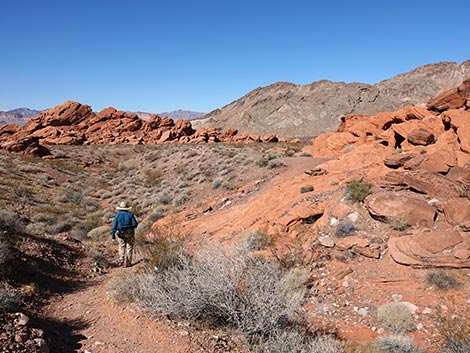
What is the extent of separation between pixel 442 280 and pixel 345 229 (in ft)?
8.00

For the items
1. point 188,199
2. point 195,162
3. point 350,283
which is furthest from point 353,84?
point 350,283

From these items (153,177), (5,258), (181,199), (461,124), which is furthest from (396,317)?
(153,177)

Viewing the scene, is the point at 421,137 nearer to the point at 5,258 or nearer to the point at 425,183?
the point at 425,183

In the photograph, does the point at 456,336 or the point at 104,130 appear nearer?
the point at 456,336

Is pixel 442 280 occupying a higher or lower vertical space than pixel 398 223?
lower

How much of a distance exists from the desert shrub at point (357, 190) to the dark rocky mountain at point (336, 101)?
84.3 m

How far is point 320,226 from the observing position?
9.09 m

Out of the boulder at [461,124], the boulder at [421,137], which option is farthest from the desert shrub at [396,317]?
the boulder at [421,137]

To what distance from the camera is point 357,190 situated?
9.38 metres

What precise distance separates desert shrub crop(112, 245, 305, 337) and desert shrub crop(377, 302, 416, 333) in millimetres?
2113

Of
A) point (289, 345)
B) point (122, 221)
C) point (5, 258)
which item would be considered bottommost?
point (289, 345)

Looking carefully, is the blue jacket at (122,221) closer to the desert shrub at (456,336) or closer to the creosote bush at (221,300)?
the creosote bush at (221,300)

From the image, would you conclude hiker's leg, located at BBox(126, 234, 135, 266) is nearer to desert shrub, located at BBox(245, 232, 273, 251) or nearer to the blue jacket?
the blue jacket

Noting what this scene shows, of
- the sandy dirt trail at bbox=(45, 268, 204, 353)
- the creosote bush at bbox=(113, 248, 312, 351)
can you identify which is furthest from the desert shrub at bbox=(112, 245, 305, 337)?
the sandy dirt trail at bbox=(45, 268, 204, 353)
